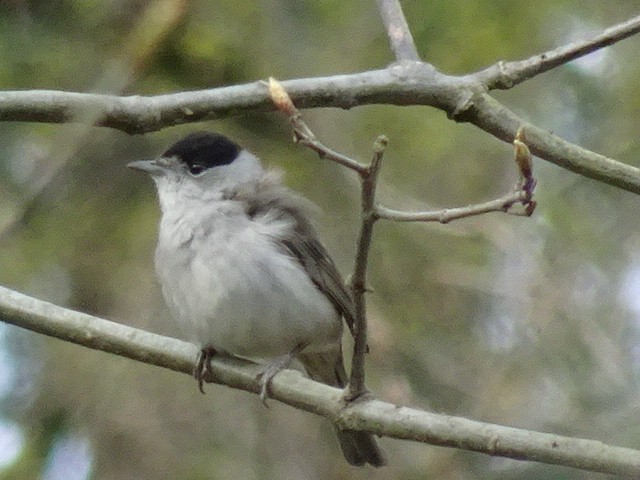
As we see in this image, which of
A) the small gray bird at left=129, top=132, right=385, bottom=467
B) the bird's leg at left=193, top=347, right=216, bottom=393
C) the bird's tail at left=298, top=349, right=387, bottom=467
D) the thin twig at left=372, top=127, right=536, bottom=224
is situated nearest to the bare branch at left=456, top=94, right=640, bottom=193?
the thin twig at left=372, top=127, right=536, bottom=224

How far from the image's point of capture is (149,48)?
5.50 meters

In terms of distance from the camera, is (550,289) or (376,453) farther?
(550,289)

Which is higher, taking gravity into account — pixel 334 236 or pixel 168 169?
pixel 168 169

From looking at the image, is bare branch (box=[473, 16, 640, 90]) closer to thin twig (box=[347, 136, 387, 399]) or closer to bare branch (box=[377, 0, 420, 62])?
bare branch (box=[377, 0, 420, 62])

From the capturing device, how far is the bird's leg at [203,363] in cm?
449

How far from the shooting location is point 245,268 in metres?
4.95

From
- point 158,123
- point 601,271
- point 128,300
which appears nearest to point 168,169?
point 128,300

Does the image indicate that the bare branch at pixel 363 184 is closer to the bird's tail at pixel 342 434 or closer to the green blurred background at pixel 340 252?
the bird's tail at pixel 342 434

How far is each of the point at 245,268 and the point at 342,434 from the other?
0.98 meters

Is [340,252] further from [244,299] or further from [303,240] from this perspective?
[244,299]

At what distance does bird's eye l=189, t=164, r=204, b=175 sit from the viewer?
18.6ft

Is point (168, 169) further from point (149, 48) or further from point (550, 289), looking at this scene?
point (550, 289)

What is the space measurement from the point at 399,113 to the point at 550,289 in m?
1.42

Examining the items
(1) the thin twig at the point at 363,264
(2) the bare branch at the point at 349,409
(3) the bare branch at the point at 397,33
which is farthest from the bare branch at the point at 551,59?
(2) the bare branch at the point at 349,409
